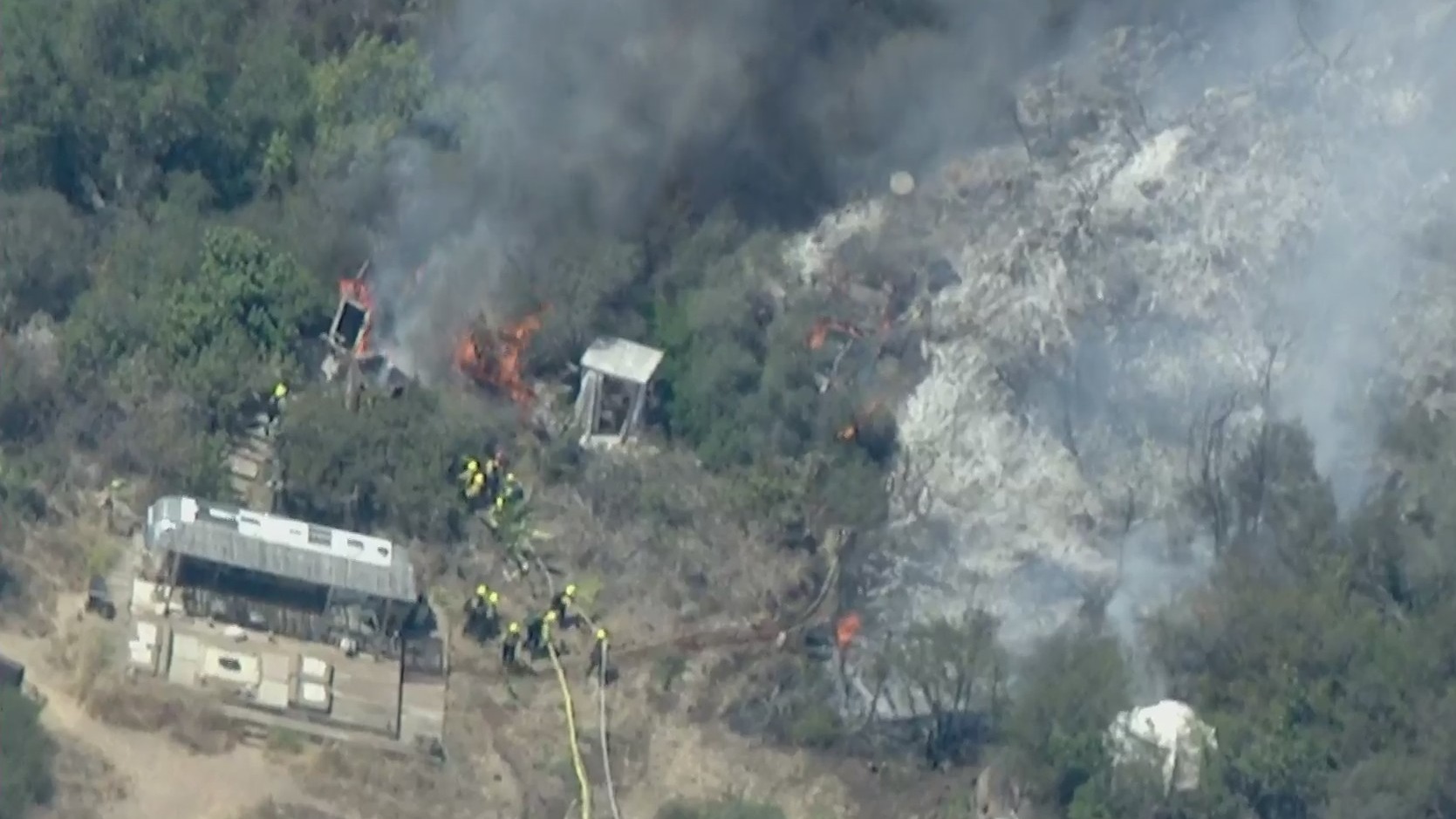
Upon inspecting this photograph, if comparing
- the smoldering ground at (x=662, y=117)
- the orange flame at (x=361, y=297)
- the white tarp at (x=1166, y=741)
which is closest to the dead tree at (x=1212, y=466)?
the white tarp at (x=1166, y=741)

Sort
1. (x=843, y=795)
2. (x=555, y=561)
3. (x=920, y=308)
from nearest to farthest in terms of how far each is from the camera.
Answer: (x=843, y=795) → (x=555, y=561) → (x=920, y=308)

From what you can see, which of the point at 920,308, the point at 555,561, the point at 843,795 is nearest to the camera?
the point at 843,795

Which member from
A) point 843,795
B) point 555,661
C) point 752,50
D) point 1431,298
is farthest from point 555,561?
point 1431,298

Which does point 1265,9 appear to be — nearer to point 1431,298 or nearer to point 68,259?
point 1431,298

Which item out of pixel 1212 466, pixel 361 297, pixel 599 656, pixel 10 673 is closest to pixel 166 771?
pixel 10 673

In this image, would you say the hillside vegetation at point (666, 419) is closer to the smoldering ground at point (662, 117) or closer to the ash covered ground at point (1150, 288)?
the smoldering ground at point (662, 117)

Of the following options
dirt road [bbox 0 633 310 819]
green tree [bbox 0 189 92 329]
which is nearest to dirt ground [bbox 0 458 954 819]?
dirt road [bbox 0 633 310 819]
